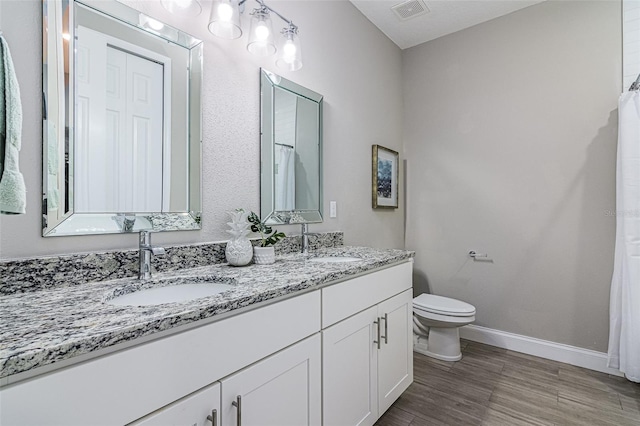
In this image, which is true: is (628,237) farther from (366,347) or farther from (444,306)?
(366,347)

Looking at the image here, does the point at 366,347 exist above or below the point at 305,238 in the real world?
below

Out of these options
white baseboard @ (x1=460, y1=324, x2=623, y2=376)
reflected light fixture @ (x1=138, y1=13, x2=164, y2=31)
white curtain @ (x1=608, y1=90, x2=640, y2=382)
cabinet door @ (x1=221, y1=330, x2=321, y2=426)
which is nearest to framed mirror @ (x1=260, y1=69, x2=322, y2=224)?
reflected light fixture @ (x1=138, y1=13, x2=164, y2=31)

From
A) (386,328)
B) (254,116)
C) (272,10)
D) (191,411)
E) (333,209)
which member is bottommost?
(386,328)

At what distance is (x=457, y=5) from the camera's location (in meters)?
2.35

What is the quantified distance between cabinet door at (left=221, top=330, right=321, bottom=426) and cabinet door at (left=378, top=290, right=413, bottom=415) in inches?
19.2

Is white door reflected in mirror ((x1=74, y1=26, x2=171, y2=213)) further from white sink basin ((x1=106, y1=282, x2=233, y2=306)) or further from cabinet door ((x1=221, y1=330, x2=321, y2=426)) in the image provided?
cabinet door ((x1=221, y1=330, x2=321, y2=426))

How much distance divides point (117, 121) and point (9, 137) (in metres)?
0.45

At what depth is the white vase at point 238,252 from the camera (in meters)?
→ 1.33

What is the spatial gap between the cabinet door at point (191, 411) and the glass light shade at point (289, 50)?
1.54 m

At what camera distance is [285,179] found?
179cm

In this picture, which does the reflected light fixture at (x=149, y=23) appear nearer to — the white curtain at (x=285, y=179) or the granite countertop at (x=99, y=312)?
the white curtain at (x=285, y=179)

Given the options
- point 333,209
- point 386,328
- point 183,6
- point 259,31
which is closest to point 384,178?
point 333,209

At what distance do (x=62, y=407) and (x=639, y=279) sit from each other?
8.52 ft

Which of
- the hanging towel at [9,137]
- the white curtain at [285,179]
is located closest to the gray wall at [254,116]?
the white curtain at [285,179]
